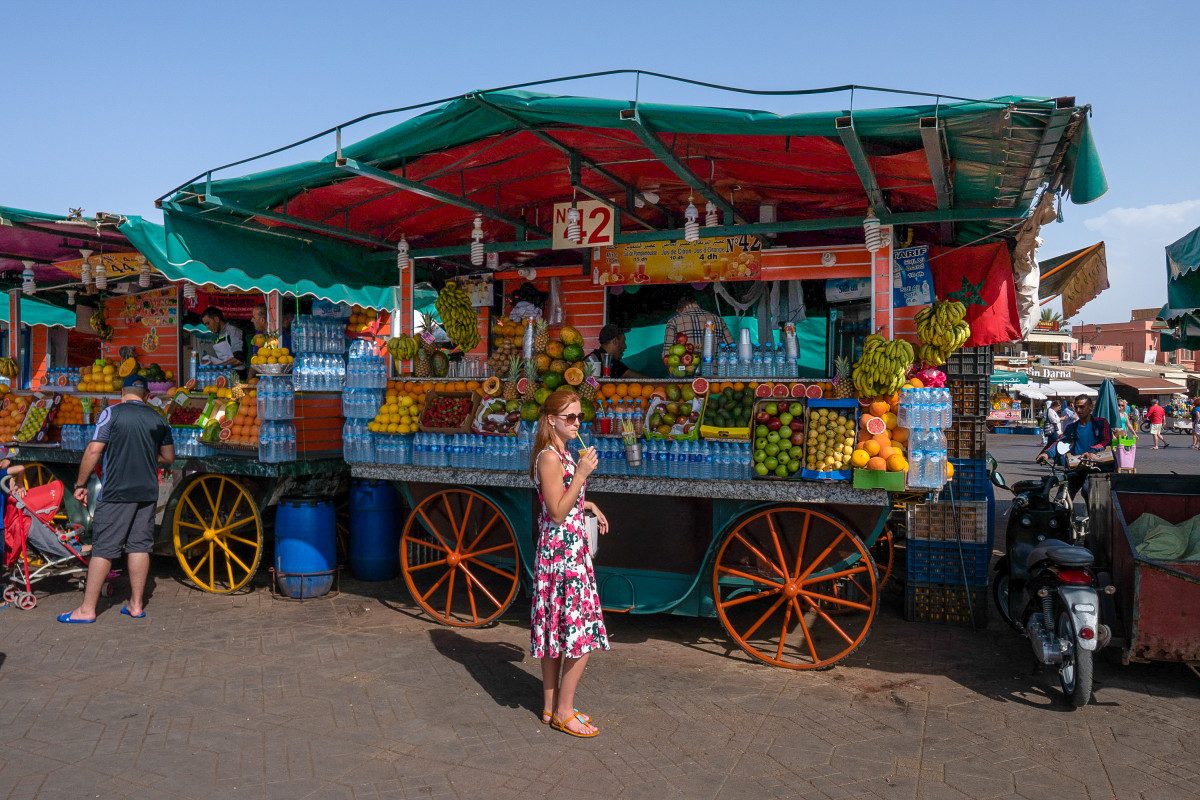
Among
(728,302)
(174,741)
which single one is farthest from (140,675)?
(728,302)

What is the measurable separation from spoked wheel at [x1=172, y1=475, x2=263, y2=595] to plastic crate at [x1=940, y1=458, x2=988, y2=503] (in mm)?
5879

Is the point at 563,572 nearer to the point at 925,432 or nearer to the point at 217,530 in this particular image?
the point at 925,432

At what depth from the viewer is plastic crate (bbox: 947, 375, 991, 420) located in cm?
657

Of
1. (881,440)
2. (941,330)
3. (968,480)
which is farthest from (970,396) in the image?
(881,440)

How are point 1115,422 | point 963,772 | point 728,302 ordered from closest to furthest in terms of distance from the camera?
1. point 963,772
2. point 728,302
3. point 1115,422

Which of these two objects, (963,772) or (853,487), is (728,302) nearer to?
(853,487)

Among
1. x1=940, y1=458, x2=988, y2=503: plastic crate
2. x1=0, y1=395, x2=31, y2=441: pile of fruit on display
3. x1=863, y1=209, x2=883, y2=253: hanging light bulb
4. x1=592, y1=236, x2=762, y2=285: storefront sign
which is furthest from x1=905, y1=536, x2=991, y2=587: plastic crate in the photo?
x1=0, y1=395, x2=31, y2=441: pile of fruit on display

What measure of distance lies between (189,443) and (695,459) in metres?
4.82

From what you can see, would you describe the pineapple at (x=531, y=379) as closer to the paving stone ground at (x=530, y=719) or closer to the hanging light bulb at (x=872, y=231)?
the paving stone ground at (x=530, y=719)

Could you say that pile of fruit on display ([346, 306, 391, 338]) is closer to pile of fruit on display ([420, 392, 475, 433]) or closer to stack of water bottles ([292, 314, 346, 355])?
stack of water bottles ([292, 314, 346, 355])

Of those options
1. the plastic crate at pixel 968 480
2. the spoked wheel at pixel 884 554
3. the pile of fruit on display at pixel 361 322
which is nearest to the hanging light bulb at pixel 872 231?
the plastic crate at pixel 968 480

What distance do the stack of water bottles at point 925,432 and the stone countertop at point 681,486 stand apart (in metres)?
0.26

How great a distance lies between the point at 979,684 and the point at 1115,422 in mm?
11095

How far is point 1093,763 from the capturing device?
13.2 feet
